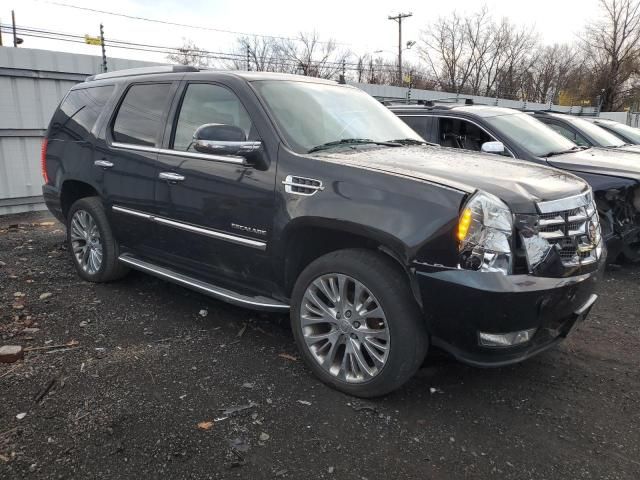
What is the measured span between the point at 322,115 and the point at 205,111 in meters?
0.86

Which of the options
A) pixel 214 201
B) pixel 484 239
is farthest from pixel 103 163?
pixel 484 239

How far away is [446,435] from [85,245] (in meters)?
3.82

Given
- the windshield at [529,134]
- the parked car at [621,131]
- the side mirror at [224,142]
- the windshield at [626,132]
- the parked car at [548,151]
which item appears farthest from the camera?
the windshield at [626,132]

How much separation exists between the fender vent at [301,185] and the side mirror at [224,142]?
0.31 metres

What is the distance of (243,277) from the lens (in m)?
→ 3.53

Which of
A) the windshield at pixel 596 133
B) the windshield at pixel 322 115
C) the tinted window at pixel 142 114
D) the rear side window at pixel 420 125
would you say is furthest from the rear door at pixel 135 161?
the windshield at pixel 596 133

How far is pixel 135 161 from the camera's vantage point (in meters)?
4.11

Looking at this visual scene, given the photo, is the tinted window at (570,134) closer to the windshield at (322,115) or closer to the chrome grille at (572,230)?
the windshield at (322,115)

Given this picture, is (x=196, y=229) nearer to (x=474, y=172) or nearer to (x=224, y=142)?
(x=224, y=142)

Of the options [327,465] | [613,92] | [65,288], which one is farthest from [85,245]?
[613,92]

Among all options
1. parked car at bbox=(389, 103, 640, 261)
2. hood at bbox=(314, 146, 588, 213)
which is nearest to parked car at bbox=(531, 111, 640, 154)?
parked car at bbox=(389, 103, 640, 261)

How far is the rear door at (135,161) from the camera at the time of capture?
13.2 ft

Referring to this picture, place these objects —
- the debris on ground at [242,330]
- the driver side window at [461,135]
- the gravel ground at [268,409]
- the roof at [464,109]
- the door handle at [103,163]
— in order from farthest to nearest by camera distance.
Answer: the roof at [464,109], the driver side window at [461,135], the door handle at [103,163], the debris on ground at [242,330], the gravel ground at [268,409]

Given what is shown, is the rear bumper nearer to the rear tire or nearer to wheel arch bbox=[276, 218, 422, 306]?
the rear tire
